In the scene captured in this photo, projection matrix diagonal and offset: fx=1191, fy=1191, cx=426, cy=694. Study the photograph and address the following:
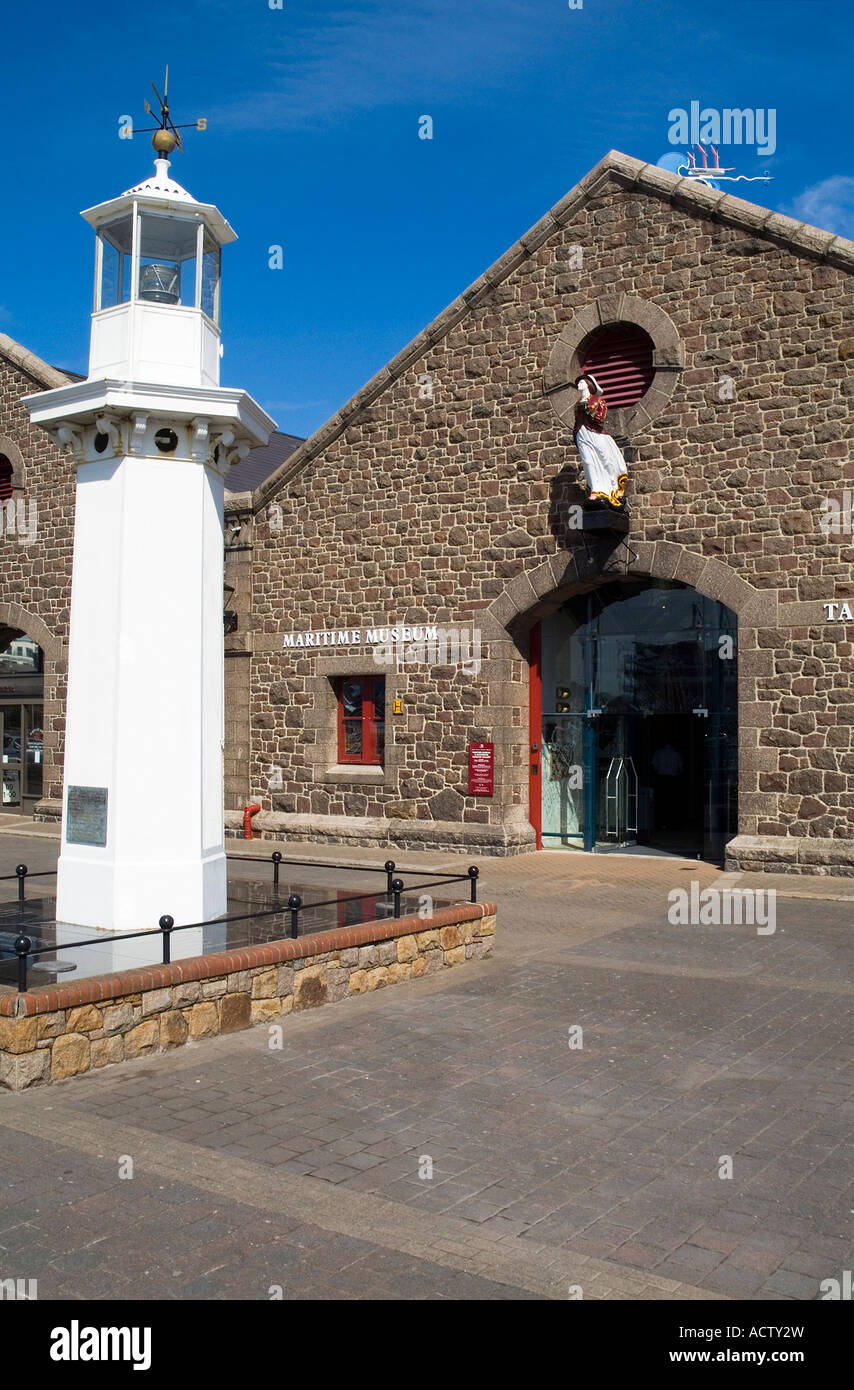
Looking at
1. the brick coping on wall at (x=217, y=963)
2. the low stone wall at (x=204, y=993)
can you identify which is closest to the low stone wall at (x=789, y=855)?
the brick coping on wall at (x=217, y=963)

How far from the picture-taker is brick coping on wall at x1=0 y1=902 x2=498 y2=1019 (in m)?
6.64

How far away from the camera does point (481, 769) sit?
17.7 m

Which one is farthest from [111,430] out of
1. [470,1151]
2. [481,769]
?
[481,769]

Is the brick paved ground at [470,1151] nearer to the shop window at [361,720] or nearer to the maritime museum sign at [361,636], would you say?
the maritime museum sign at [361,636]

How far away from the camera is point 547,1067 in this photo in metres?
6.97

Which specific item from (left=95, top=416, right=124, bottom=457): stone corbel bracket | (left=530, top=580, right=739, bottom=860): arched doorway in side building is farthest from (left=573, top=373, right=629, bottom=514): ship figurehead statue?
(left=95, top=416, right=124, bottom=457): stone corbel bracket

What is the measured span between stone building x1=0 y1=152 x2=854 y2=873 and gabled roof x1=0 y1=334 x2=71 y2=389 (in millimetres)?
5478

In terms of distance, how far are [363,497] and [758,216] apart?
7.23m

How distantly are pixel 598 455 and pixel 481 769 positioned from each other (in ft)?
16.0

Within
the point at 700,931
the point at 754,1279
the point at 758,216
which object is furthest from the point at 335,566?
the point at 754,1279

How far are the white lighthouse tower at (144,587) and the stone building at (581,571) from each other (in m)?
7.67

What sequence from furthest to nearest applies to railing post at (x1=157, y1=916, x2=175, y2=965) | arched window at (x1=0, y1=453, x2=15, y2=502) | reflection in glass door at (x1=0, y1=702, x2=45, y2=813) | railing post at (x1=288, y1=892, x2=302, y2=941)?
reflection in glass door at (x1=0, y1=702, x2=45, y2=813)
arched window at (x1=0, y1=453, x2=15, y2=502)
railing post at (x1=288, y1=892, x2=302, y2=941)
railing post at (x1=157, y1=916, x2=175, y2=965)

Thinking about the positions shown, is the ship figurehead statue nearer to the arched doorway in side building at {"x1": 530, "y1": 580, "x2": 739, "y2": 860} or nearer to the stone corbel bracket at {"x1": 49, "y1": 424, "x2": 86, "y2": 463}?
the arched doorway in side building at {"x1": 530, "y1": 580, "x2": 739, "y2": 860}
